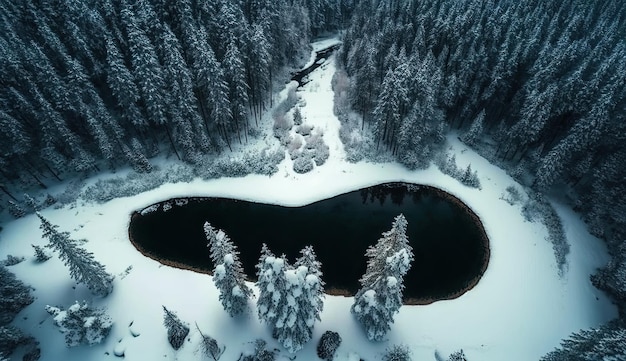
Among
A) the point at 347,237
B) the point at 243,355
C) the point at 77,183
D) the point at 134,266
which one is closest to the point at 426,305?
the point at 347,237

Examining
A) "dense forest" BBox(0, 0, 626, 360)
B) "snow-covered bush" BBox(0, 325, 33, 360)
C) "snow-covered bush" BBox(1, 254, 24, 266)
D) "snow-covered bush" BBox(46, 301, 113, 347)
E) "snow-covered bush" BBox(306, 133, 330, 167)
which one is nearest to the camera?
"snow-covered bush" BBox(0, 325, 33, 360)

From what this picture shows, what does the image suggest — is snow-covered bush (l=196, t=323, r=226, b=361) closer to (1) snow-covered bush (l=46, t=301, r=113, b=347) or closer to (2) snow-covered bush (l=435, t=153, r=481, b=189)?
(1) snow-covered bush (l=46, t=301, r=113, b=347)

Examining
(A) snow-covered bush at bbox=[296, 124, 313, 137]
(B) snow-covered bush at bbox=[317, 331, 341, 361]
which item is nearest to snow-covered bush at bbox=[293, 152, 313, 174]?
(A) snow-covered bush at bbox=[296, 124, 313, 137]

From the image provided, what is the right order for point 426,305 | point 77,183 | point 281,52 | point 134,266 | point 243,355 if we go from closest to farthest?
point 243,355 < point 426,305 < point 134,266 < point 77,183 < point 281,52

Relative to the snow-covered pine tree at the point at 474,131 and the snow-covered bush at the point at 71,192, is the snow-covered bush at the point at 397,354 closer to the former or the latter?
the snow-covered pine tree at the point at 474,131

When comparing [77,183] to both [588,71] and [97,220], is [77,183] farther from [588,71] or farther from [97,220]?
[588,71]

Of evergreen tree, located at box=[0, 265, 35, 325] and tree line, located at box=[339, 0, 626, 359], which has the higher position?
tree line, located at box=[339, 0, 626, 359]

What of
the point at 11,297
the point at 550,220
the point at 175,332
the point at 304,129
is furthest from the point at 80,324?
the point at 550,220
